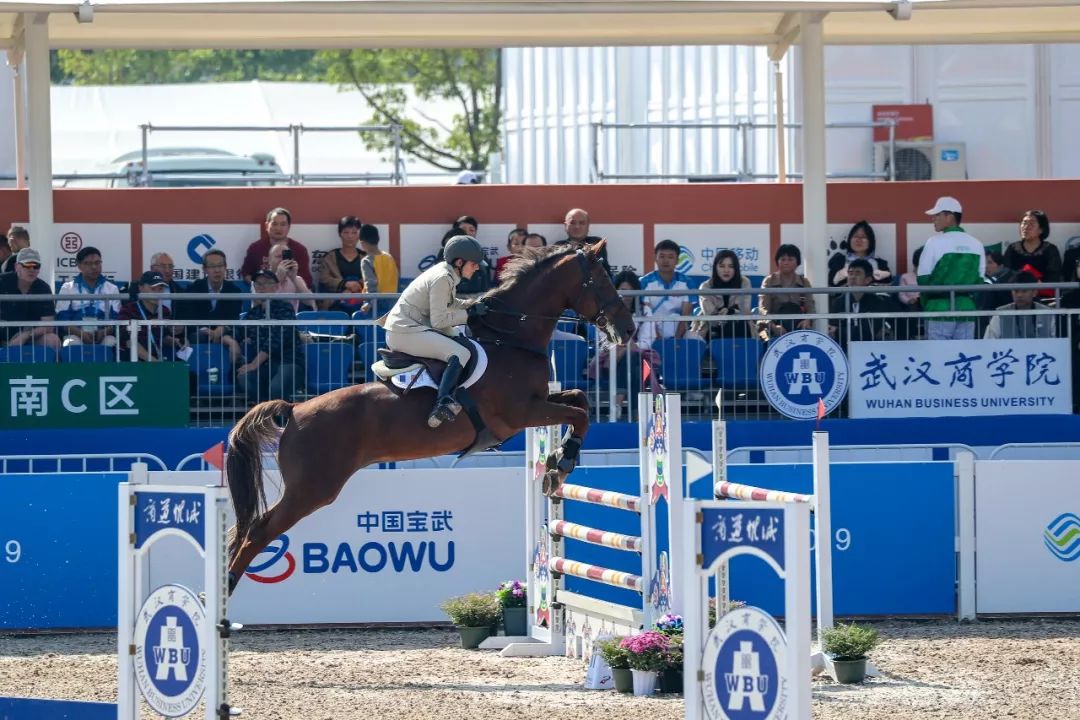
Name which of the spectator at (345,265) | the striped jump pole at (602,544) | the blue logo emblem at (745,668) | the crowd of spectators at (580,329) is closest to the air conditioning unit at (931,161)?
the crowd of spectators at (580,329)

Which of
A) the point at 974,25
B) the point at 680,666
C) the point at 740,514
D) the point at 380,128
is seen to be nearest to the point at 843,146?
the point at 974,25

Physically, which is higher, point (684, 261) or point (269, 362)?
point (684, 261)

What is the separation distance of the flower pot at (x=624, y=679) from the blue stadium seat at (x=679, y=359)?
4869 mm

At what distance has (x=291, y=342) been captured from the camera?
45.2 ft

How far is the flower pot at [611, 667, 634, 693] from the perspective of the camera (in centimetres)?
939

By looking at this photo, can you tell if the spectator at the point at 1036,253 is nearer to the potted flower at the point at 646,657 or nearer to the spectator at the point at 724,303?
the spectator at the point at 724,303

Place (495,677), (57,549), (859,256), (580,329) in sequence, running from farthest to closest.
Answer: (859,256) < (580,329) < (57,549) < (495,677)

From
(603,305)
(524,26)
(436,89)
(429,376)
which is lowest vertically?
(429,376)

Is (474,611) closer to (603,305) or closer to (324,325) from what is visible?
(603,305)

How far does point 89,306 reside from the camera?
14266 mm

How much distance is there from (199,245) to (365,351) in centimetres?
338

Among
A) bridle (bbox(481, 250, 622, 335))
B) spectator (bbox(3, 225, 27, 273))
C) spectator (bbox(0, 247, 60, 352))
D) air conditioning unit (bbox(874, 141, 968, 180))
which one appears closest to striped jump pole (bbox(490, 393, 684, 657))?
bridle (bbox(481, 250, 622, 335))

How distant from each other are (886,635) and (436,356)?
3638mm

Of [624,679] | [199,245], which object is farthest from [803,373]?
[199,245]
